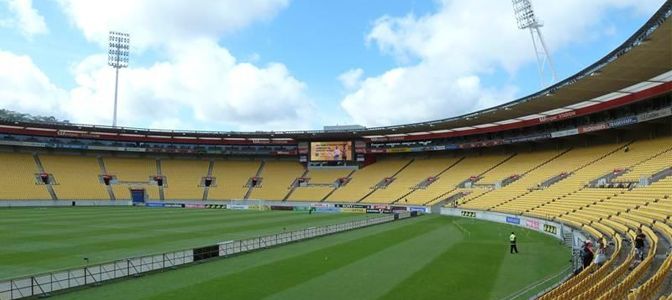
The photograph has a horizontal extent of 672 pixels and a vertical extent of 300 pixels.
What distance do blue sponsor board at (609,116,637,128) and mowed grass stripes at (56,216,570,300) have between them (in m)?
18.3

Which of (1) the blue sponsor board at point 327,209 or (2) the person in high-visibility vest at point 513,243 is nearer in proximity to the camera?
(2) the person in high-visibility vest at point 513,243

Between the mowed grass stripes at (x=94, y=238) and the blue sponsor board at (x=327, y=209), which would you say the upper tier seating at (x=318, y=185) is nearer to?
the blue sponsor board at (x=327, y=209)

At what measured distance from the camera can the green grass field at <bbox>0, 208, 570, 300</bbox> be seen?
1611 centimetres

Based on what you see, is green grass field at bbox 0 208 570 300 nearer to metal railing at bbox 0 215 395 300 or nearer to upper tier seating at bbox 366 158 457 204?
metal railing at bbox 0 215 395 300

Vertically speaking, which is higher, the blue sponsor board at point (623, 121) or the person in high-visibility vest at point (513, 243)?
the blue sponsor board at point (623, 121)

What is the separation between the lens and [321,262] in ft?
70.2

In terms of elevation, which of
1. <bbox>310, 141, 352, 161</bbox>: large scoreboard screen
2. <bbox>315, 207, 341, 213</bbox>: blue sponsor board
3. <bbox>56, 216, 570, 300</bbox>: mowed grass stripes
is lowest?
<bbox>56, 216, 570, 300</bbox>: mowed grass stripes

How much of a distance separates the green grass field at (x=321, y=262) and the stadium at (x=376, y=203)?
0.13 m

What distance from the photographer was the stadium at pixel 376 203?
1691cm

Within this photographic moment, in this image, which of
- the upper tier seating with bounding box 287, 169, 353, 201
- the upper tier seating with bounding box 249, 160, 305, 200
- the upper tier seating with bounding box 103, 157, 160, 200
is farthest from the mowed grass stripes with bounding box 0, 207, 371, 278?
the upper tier seating with bounding box 249, 160, 305, 200

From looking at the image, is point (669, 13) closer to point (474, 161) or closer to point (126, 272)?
point (126, 272)

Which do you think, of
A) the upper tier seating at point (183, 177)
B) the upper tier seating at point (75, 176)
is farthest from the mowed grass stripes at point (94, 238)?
the upper tier seating at point (183, 177)

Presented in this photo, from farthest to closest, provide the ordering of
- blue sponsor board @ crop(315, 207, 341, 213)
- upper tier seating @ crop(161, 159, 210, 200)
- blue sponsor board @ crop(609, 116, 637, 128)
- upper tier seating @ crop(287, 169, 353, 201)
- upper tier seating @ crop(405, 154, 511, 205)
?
1. upper tier seating @ crop(161, 159, 210, 200)
2. upper tier seating @ crop(287, 169, 353, 201)
3. blue sponsor board @ crop(315, 207, 341, 213)
4. upper tier seating @ crop(405, 154, 511, 205)
5. blue sponsor board @ crop(609, 116, 637, 128)

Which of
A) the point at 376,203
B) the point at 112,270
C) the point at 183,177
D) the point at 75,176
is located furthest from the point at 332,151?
the point at 112,270
